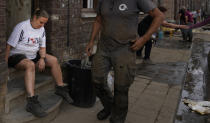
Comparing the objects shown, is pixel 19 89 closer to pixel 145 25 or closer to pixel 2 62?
pixel 2 62

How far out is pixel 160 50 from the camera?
437 inches

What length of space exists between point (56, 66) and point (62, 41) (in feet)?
3.42

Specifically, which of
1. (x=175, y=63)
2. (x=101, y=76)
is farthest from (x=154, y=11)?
(x=175, y=63)

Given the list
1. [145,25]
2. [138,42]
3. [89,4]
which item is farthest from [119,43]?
[145,25]

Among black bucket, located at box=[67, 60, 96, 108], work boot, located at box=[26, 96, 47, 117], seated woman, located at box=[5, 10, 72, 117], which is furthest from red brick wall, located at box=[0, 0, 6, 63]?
black bucket, located at box=[67, 60, 96, 108]

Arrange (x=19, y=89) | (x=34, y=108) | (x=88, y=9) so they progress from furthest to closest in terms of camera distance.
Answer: (x=88, y=9), (x=19, y=89), (x=34, y=108)

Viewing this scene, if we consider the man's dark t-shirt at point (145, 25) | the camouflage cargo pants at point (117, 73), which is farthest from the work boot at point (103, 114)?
the man's dark t-shirt at point (145, 25)

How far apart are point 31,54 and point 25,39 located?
0.28 m

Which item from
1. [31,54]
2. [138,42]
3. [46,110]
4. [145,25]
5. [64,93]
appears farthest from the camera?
[145,25]

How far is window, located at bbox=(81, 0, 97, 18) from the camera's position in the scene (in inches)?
243

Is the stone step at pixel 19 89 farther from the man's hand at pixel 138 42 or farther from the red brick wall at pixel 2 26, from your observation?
the man's hand at pixel 138 42

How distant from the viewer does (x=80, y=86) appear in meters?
4.55

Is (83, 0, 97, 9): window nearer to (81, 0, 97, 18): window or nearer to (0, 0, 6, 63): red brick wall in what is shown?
(81, 0, 97, 18): window

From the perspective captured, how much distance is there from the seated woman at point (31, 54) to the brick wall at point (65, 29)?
2.21ft
